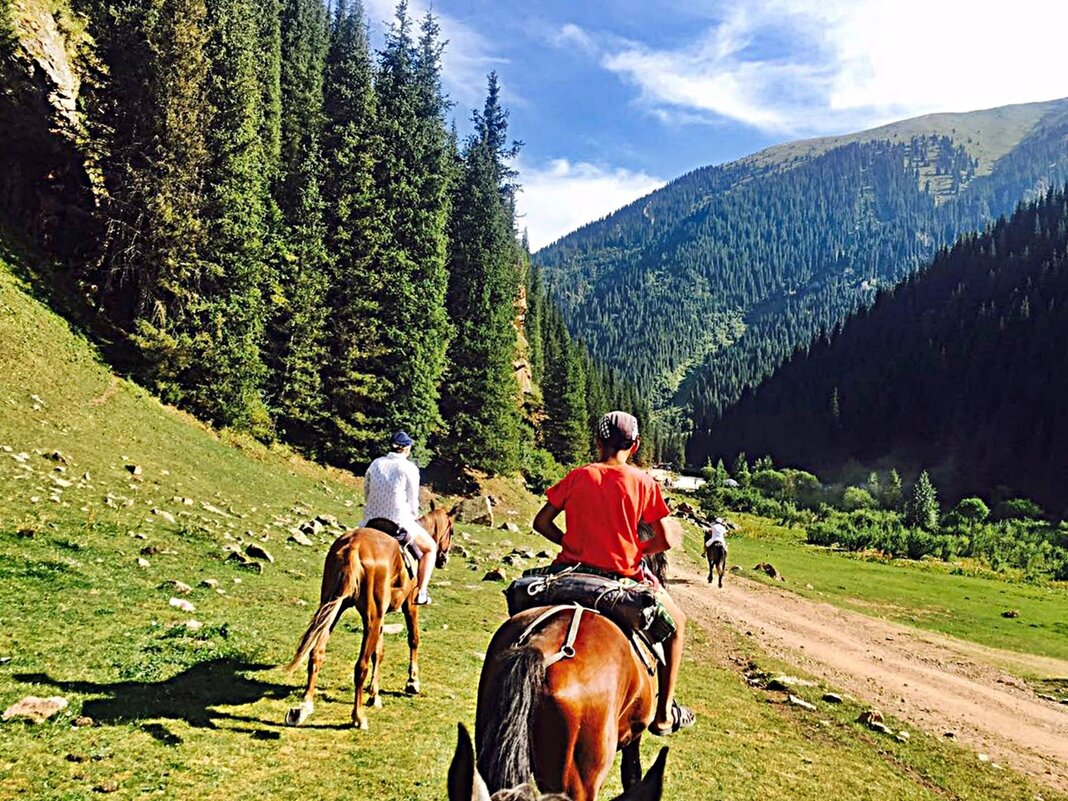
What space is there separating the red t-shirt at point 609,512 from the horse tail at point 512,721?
1.80 m

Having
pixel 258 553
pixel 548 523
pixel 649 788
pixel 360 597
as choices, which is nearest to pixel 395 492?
pixel 360 597

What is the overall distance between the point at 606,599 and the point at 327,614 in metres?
4.30

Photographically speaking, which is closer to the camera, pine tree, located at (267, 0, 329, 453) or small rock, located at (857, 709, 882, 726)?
small rock, located at (857, 709, 882, 726)

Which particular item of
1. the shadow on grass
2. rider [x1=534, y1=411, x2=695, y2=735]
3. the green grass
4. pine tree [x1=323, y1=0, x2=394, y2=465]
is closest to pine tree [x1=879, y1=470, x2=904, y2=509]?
the green grass

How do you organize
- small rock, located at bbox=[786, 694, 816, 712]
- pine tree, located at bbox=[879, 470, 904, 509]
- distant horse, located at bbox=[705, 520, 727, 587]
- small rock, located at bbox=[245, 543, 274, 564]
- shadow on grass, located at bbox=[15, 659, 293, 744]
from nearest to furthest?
shadow on grass, located at bbox=[15, 659, 293, 744] < small rock, located at bbox=[786, 694, 816, 712] < small rock, located at bbox=[245, 543, 274, 564] < distant horse, located at bbox=[705, 520, 727, 587] < pine tree, located at bbox=[879, 470, 904, 509]

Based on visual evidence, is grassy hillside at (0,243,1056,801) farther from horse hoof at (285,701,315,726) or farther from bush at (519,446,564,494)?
bush at (519,446,564,494)

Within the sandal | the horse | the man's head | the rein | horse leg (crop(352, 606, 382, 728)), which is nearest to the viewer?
the horse

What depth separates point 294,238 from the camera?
34125mm

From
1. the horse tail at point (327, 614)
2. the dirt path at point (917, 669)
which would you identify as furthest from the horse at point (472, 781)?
the dirt path at point (917, 669)

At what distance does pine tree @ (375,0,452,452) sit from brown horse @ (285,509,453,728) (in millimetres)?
26585

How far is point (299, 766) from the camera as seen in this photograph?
7074 mm

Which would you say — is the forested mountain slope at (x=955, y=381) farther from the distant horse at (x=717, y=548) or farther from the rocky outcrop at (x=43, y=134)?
the rocky outcrop at (x=43, y=134)

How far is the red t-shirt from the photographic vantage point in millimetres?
6195

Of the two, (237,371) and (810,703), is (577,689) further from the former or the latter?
(237,371)
